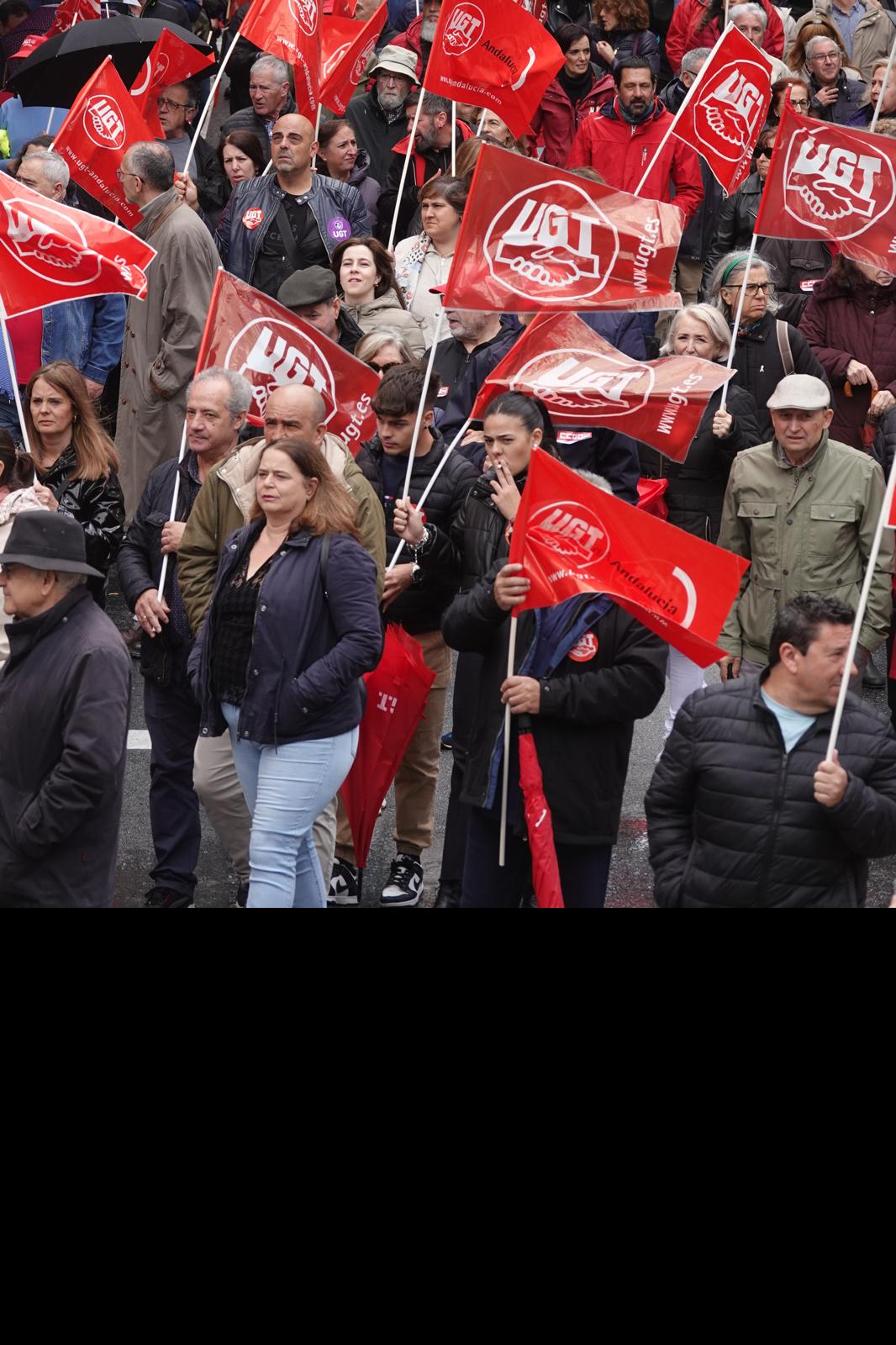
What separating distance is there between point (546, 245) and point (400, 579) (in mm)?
1367

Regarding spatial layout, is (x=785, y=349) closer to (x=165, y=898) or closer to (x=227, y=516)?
(x=227, y=516)

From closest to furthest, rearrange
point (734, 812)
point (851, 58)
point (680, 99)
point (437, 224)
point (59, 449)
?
point (734, 812), point (59, 449), point (437, 224), point (680, 99), point (851, 58)

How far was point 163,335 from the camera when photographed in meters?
9.27

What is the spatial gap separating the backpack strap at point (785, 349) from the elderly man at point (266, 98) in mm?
4190

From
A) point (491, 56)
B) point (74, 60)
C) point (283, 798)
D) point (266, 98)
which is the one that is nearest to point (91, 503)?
point (283, 798)

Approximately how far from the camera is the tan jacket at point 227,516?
6305 mm

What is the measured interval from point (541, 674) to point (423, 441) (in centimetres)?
167

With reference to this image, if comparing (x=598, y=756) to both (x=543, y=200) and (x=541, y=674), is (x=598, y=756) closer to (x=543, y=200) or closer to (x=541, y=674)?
(x=541, y=674)

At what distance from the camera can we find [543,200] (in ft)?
21.3

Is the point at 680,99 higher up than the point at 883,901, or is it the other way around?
the point at 680,99

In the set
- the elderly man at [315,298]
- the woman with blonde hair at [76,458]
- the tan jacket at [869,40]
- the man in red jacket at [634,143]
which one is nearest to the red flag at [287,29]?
the man in red jacket at [634,143]

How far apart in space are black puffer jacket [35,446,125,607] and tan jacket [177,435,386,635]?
2.56 feet

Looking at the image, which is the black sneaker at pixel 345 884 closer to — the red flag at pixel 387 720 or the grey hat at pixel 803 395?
the red flag at pixel 387 720
